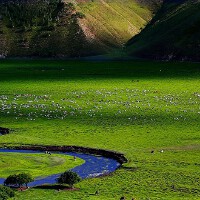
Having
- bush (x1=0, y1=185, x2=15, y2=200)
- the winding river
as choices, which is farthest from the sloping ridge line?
bush (x1=0, y1=185, x2=15, y2=200)

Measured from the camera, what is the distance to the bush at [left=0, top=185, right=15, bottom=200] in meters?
27.4

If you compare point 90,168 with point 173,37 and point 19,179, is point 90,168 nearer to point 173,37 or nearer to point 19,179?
point 19,179

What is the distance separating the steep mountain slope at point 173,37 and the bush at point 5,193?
126m

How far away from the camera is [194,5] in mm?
183750

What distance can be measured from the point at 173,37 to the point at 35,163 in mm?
133114

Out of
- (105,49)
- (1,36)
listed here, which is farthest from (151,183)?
(1,36)

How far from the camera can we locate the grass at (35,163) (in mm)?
34844

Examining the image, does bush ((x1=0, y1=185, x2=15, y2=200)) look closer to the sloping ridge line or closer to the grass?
the grass

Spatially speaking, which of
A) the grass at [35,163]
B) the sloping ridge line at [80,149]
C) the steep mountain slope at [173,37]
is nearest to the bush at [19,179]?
the grass at [35,163]

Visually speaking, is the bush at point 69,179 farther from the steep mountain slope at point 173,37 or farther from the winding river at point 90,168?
the steep mountain slope at point 173,37

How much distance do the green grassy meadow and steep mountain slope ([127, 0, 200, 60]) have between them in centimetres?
5309

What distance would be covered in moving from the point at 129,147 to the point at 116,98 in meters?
30.9

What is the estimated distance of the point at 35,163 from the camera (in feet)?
122

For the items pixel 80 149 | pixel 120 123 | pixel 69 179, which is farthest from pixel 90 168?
pixel 120 123
